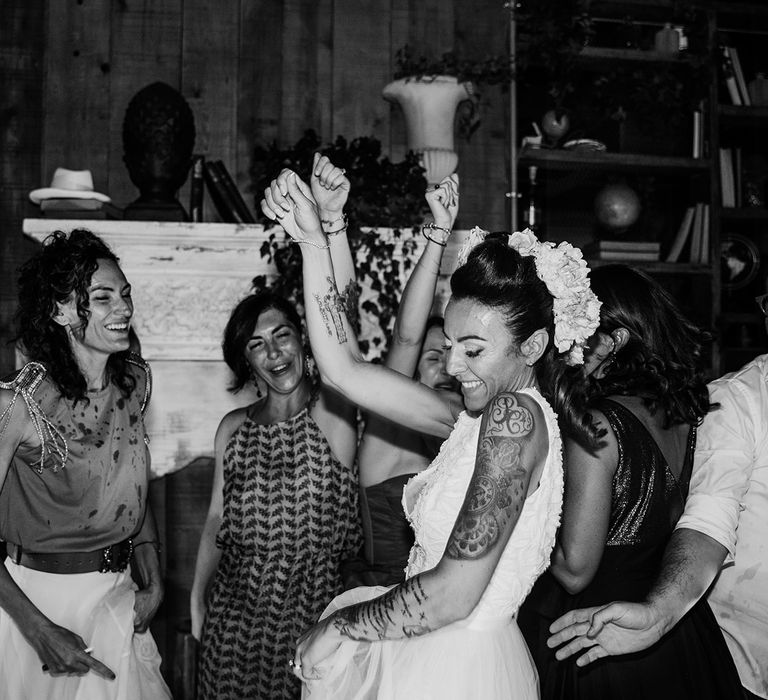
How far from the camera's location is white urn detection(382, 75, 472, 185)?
137 inches

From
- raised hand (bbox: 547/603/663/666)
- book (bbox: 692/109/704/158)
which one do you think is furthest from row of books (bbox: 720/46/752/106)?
raised hand (bbox: 547/603/663/666)

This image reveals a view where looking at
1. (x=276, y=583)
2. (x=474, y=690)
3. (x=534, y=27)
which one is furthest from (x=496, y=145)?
(x=474, y=690)

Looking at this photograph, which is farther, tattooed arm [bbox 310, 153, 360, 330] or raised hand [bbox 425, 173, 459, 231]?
raised hand [bbox 425, 173, 459, 231]

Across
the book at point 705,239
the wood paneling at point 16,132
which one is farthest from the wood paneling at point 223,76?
the book at point 705,239

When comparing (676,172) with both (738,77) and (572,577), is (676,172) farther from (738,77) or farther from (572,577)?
(572,577)

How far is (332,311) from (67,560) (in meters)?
0.93

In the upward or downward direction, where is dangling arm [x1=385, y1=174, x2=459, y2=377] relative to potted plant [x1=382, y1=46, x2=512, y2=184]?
downward

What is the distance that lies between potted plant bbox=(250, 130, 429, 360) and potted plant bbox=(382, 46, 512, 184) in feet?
0.45

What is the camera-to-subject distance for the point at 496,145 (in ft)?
12.6

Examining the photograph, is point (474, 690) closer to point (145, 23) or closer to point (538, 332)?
point (538, 332)

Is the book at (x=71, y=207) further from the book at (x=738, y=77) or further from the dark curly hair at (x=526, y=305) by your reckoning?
the book at (x=738, y=77)

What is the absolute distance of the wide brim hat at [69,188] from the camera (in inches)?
126

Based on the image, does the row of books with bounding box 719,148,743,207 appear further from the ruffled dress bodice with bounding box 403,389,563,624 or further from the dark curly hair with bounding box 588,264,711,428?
the ruffled dress bodice with bounding box 403,389,563,624

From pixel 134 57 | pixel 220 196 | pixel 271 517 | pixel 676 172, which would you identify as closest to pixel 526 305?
pixel 271 517
